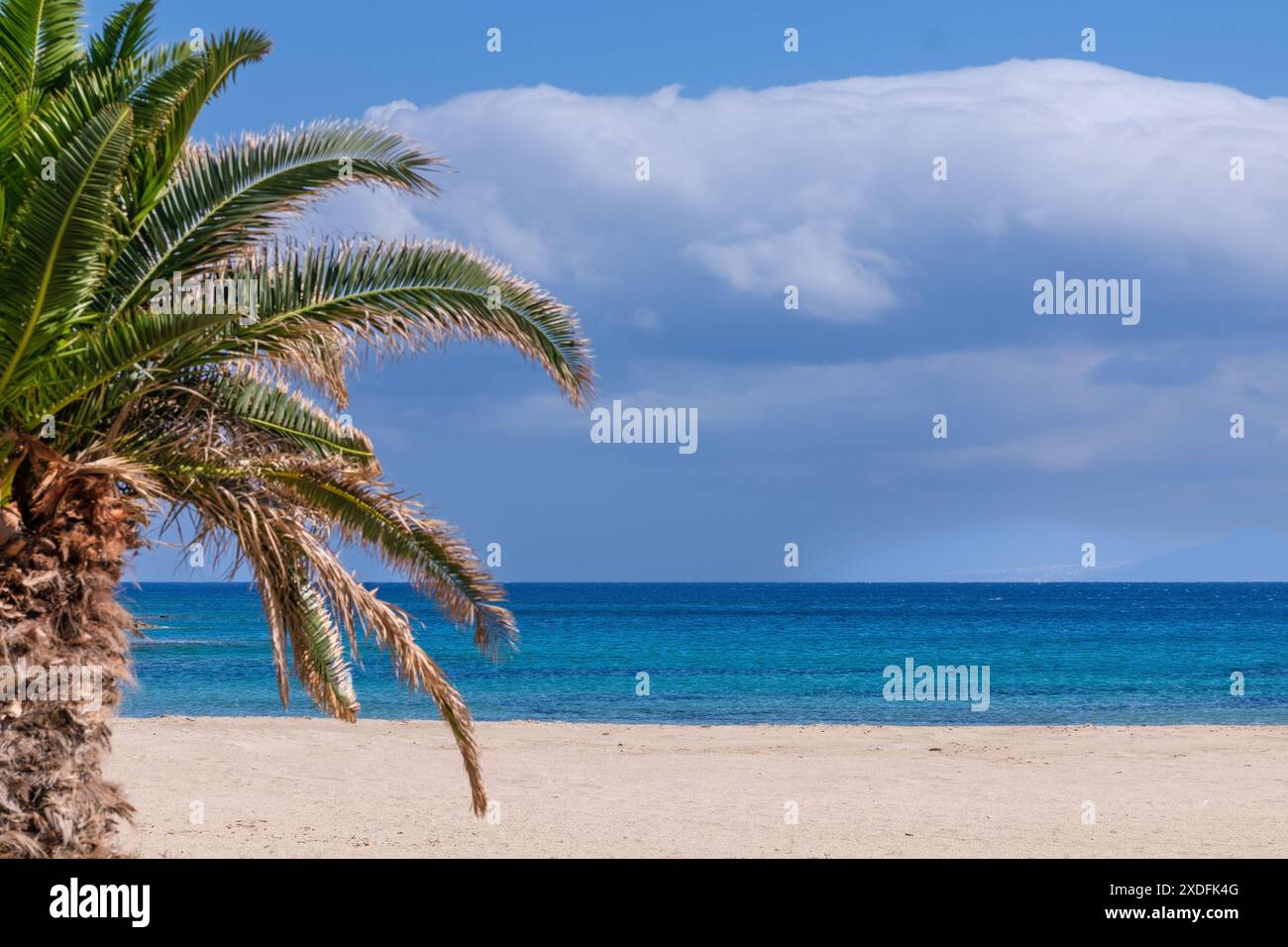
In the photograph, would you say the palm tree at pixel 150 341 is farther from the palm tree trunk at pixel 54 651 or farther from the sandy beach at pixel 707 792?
the sandy beach at pixel 707 792

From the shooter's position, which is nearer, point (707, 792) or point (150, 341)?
point (150, 341)

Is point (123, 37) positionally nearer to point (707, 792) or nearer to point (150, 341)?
point (150, 341)

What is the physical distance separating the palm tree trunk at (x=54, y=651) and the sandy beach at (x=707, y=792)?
4115 millimetres

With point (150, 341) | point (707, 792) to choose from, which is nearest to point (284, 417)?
point (150, 341)

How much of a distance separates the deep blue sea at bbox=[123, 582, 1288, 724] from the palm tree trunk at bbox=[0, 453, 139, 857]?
461mm

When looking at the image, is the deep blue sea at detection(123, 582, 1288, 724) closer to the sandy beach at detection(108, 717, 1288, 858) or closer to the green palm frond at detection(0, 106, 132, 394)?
the green palm frond at detection(0, 106, 132, 394)

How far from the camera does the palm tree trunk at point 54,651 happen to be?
6977 millimetres

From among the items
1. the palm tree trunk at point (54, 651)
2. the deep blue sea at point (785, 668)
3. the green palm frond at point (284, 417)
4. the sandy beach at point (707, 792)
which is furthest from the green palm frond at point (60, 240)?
the sandy beach at point (707, 792)

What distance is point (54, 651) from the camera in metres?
7.15

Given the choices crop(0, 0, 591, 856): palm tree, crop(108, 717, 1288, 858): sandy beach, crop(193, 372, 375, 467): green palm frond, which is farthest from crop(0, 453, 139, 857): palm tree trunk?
crop(108, 717, 1288, 858): sandy beach

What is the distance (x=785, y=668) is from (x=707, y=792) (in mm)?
32256

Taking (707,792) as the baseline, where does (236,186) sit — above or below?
above

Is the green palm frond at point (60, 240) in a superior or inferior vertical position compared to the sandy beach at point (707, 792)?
superior

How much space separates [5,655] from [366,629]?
86.0 inches
